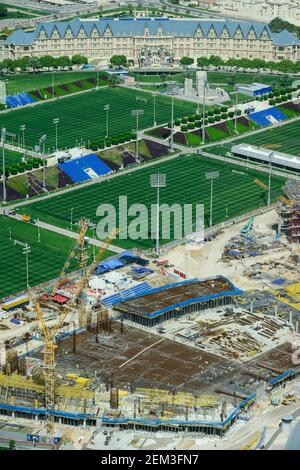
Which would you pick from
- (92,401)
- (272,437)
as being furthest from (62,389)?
(272,437)

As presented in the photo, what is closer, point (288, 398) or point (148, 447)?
point (148, 447)
